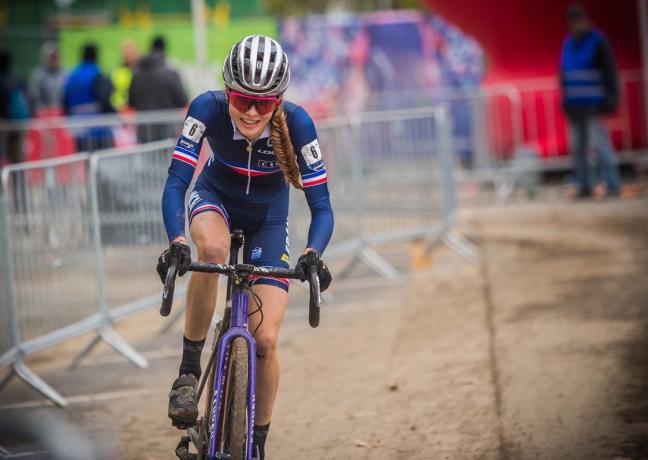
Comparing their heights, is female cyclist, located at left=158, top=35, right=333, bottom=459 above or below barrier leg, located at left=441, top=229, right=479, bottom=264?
above

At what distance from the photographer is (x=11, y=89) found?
60.4ft

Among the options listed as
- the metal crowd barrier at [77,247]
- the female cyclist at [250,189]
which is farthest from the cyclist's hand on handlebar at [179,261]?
the metal crowd barrier at [77,247]

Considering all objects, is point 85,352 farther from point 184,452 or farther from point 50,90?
point 50,90

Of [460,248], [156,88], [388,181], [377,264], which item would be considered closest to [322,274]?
[377,264]

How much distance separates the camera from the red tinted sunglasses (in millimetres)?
5465

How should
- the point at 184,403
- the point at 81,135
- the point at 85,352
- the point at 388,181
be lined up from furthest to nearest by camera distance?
the point at 81,135 < the point at 388,181 < the point at 85,352 < the point at 184,403

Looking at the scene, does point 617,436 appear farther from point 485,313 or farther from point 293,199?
point 293,199

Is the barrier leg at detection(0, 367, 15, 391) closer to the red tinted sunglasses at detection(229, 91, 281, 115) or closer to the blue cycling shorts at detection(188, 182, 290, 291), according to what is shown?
the blue cycling shorts at detection(188, 182, 290, 291)

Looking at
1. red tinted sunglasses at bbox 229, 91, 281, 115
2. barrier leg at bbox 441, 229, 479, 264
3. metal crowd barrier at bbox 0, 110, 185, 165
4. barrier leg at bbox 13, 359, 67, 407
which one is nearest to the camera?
red tinted sunglasses at bbox 229, 91, 281, 115

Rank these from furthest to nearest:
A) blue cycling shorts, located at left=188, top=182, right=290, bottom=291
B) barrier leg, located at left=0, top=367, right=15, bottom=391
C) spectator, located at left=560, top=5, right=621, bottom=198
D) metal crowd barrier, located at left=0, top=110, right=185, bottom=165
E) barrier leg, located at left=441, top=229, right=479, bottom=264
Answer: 1. spectator, located at left=560, top=5, right=621, bottom=198
2. metal crowd barrier, located at left=0, top=110, right=185, bottom=165
3. barrier leg, located at left=441, top=229, right=479, bottom=264
4. barrier leg, located at left=0, top=367, right=15, bottom=391
5. blue cycling shorts, located at left=188, top=182, right=290, bottom=291

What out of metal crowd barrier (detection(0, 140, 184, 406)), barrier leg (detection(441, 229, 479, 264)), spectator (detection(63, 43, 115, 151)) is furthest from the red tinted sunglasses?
spectator (detection(63, 43, 115, 151))

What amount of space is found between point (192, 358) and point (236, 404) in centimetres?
76

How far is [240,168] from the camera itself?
19.1 ft

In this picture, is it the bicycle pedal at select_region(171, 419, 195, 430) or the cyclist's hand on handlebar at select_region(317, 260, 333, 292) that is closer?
the cyclist's hand on handlebar at select_region(317, 260, 333, 292)
